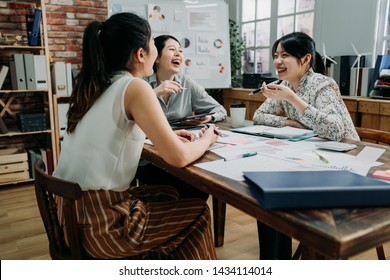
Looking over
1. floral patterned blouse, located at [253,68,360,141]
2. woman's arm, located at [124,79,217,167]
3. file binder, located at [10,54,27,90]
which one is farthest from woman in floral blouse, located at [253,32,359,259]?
file binder, located at [10,54,27,90]

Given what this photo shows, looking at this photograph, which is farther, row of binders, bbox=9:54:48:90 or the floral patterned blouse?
row of binders, bbox=9:54:48:90

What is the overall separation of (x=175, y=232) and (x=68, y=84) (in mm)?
2693

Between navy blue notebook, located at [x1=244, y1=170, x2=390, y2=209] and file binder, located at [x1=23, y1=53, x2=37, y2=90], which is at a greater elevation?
file binder, located at [x1=23, y1=53, x2=37, y2=90]

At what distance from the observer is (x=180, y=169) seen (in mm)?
1092

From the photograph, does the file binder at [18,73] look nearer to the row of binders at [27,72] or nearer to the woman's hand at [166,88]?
the row of binders at [27,72]

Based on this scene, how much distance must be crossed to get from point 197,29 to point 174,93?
83.1 inches

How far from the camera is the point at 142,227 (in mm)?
1087

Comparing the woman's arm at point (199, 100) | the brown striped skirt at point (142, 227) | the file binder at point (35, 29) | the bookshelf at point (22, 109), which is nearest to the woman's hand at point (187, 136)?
the brown striped skirt at point (142, 227)

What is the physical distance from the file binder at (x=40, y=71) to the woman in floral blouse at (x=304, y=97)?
2.13m

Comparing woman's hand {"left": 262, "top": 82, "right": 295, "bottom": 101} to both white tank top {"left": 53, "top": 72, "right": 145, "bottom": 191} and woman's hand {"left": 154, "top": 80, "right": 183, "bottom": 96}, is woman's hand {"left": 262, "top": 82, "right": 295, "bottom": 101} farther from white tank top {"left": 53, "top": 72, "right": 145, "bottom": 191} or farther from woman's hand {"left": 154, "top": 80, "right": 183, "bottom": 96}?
white tank top {"left": 53, "top": 72, "right": 145, "bottom": 191}

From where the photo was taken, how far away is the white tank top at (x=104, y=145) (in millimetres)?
1076

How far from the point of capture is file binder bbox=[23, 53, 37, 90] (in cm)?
313

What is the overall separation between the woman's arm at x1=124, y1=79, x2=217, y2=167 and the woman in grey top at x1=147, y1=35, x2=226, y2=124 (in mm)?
992
